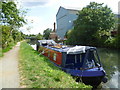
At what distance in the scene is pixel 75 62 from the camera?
26.5 feet

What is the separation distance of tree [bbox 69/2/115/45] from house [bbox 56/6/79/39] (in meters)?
12.5

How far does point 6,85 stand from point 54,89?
1.88 meters

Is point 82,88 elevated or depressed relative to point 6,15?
depressed

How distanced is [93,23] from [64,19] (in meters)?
18.9

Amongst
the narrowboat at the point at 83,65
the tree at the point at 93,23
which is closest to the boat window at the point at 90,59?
the narrowboat at the point at 83,65

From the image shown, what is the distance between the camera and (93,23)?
2925 centimetres

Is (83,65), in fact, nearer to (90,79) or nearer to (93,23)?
(90,79)

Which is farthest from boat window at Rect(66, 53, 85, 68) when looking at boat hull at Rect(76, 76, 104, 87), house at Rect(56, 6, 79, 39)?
house at Rect(56, 6, 79, 39)

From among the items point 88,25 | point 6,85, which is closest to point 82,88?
point 6,85

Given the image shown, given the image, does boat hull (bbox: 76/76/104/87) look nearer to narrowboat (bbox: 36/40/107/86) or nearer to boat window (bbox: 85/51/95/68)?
narrowboat (bbox: 36/40/107/86)

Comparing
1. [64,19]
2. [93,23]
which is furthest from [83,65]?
[64,19]

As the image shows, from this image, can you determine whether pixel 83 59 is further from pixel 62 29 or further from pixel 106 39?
pixel 62 29

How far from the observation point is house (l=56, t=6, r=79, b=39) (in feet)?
146

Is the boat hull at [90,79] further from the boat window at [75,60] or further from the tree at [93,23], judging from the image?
the tree at [93,23]
